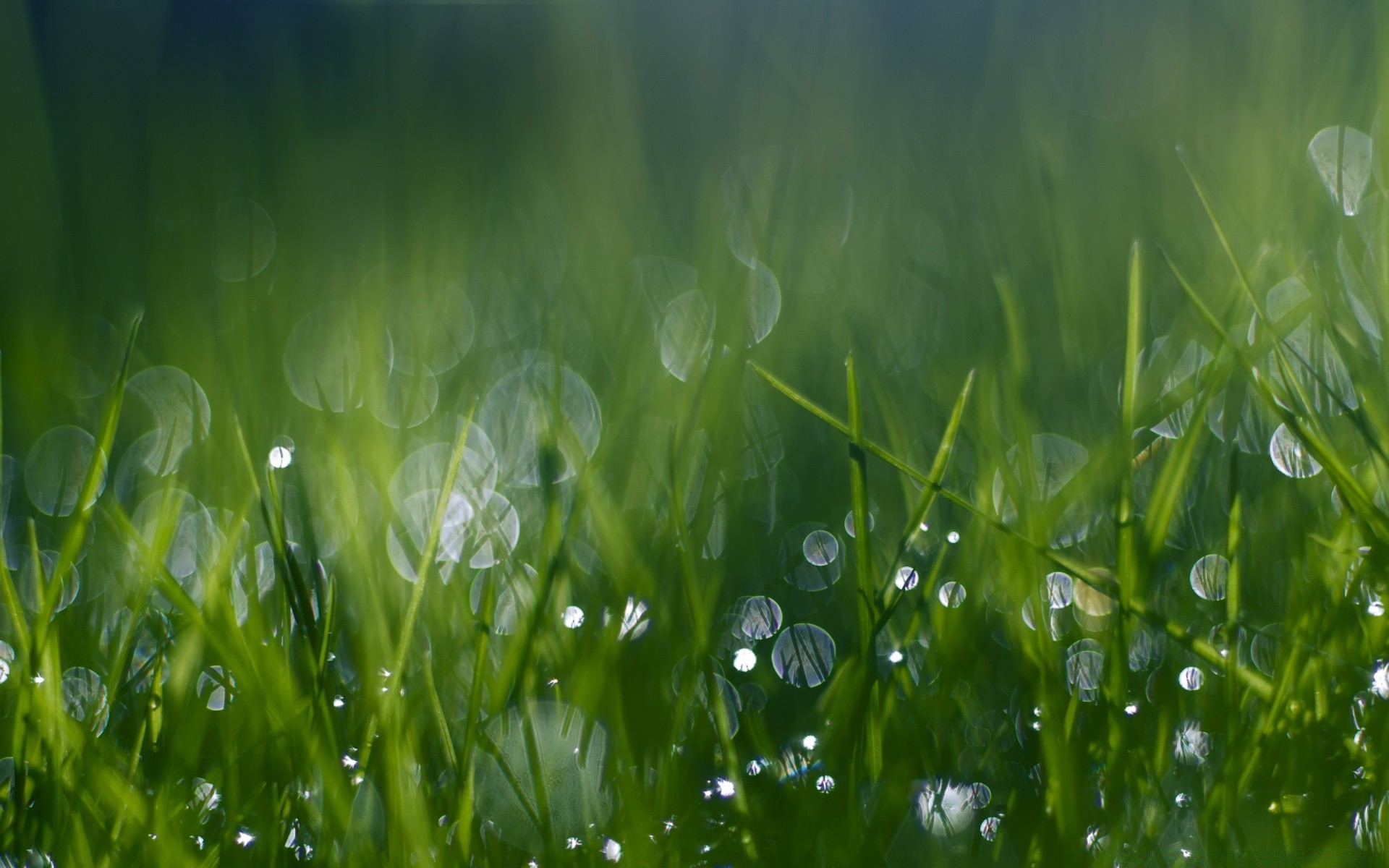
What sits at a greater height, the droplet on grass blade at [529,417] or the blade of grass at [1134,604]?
the blade of grass at [1134,604]

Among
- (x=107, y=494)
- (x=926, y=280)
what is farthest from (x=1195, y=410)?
(x=926, y=280)

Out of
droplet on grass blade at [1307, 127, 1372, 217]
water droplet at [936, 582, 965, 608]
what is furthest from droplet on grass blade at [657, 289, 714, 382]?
droplet on grass blade at [1307, 127, 1372, 217]

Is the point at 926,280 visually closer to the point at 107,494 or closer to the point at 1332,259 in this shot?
the point at 1332,259

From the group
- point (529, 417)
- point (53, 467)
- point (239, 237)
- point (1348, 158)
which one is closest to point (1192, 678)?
point (529, 417)

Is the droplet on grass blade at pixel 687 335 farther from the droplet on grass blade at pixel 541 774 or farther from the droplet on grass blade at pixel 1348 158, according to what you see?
the droplet on grass blade at pixel 1348 158

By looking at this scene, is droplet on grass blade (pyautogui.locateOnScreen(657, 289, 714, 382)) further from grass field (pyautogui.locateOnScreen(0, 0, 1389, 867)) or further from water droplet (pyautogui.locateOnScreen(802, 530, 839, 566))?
water droplet (pyautogui.locateOnScreen(802, 530, 839, 566))

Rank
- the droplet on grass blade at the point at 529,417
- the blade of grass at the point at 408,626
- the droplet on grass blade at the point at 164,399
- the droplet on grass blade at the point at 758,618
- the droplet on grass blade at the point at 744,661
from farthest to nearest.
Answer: the droplet on grass blade at the point at 164,399, the droplet on grass blade at the point at 529,417, the droplet on grass blade at the point at 758,618, the droplet on grass blade at the point at 744,661, the blade of grass at the point at 408,626

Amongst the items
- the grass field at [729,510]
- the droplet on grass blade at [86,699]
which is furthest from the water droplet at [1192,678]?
the droplet on grass blade at [86,699]

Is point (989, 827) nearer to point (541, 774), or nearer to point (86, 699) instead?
point (541, 774)
